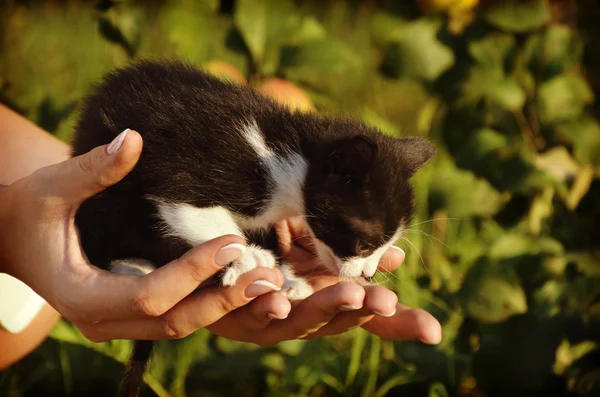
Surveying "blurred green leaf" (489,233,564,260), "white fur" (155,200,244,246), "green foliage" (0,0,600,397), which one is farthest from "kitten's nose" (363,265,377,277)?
"blurred green leaf" (489,233,564,260)

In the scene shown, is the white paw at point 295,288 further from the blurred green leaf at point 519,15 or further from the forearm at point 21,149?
the blurred green leaf at point 519,15

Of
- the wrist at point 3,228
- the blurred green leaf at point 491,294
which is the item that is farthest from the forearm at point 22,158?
the blurred green leaf at point 491,294

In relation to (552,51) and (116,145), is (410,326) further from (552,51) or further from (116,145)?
(552,51)

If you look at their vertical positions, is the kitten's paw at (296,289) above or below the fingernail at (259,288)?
below

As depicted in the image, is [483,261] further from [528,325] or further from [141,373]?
[141,373]

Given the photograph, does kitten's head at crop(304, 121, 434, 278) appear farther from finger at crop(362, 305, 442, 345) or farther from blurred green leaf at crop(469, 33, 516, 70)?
blurred green leaf at crop(469, 33, 516, 70)

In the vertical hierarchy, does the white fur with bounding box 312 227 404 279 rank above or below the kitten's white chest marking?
below

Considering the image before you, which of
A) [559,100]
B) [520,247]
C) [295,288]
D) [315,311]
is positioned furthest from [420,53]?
[315,311]

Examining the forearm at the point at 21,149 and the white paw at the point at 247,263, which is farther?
the forearm at the point at 21,149
